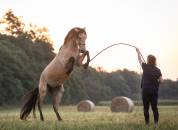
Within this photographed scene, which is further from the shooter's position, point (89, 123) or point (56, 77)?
point (56, 77)

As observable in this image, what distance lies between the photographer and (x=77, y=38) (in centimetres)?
1093

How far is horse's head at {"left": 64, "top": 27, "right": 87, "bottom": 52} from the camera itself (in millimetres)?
10789

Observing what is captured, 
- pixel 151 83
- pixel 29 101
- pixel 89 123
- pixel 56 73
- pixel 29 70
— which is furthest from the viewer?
pixel 29 70

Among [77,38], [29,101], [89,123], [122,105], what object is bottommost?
[89,123]

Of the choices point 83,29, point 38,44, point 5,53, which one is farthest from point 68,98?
point 83,29

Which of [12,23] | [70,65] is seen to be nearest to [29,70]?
[12,23]

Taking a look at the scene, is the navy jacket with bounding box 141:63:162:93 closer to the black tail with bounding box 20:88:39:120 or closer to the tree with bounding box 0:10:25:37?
the black tail with bounding box 20:88:39:120

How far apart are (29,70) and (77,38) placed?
100 ft

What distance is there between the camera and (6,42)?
41.8 meters

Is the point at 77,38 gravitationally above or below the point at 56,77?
above

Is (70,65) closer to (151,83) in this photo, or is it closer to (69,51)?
(69,51)

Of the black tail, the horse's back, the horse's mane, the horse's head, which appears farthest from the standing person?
the black tail

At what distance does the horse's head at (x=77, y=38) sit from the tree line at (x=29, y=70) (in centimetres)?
2518

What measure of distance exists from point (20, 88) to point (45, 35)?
56.0 ft
